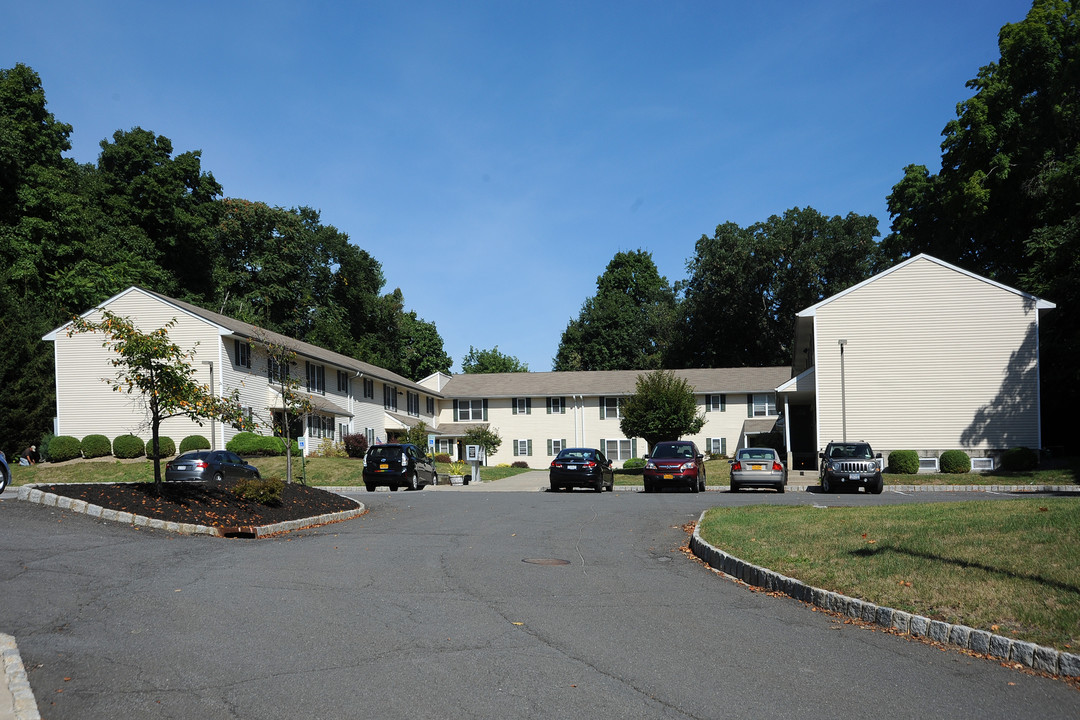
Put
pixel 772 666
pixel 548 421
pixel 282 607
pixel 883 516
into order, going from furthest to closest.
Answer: pixel 548 421 < pixel 883 516 < pixel 282 607 < pixel 772 666

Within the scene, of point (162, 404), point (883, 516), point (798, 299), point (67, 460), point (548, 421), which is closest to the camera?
point (883, 516)

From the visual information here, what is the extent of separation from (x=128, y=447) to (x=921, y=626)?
37.0m

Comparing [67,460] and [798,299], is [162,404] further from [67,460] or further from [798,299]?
[798,299]

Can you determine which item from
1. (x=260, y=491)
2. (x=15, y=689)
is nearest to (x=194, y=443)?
(x=260, y=491)

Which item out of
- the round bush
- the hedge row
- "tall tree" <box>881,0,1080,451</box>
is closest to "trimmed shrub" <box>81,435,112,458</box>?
the hedge row

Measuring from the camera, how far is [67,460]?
3766 cm

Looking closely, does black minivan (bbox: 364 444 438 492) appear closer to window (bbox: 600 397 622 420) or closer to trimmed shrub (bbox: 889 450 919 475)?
trimmed shrub (bbox: 889 450 919 475)

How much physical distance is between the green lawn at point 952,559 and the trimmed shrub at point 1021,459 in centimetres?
2341

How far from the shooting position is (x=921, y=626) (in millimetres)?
7359

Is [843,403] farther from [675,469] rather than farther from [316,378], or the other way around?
[316,378]

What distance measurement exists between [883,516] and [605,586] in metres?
5.92

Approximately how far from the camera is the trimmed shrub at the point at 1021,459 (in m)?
33.9

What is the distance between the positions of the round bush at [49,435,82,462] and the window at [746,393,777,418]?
39287 mm

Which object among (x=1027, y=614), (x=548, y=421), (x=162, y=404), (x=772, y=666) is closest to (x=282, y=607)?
(x=772, y=666)
